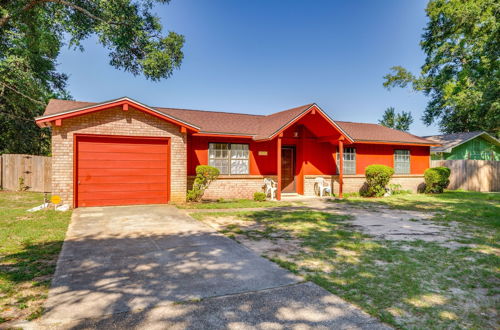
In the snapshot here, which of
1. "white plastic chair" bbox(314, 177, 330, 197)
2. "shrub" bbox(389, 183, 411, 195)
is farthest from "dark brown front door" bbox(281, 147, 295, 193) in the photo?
"shrub" bbox(389, 183, 411, 195)

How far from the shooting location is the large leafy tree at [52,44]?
12820 millimetres

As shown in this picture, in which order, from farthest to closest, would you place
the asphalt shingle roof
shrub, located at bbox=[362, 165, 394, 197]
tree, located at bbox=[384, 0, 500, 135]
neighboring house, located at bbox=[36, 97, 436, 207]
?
the asphalt shingle roof
tree, located at bbox=[384, 0, 500, 135]
shrub, located at bbox=[362, 165, 394, 197]
neighboring house, located at bbox=[36, 97, 436, 207]

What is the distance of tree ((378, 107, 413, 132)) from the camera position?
172ft

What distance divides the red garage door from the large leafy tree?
197 inches

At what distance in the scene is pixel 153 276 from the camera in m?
4.34

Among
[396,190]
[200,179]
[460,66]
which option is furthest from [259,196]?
[460,66]

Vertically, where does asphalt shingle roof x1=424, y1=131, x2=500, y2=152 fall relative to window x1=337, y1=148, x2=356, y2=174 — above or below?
above

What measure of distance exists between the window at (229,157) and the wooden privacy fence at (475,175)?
600 inches

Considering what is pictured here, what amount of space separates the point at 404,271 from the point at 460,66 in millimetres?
29186

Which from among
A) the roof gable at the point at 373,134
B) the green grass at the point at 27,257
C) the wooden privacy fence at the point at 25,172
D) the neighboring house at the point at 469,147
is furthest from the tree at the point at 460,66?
the wooden privacy fence at the point at 25,172

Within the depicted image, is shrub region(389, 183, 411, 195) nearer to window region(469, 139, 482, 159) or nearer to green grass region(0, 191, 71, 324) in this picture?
window region(469, 139, 482, 159)

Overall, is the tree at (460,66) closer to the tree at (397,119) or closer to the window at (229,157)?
the window at (229,157)

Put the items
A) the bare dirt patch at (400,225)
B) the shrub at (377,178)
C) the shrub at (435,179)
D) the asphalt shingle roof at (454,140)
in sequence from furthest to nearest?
the asphalt shingle roof at (454,140)
the shrub at (435,179)
the shrub at (377,178)
the bare dirt patch at (400,225)

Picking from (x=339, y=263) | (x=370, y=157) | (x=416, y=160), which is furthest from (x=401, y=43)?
(x=339, y=263)
